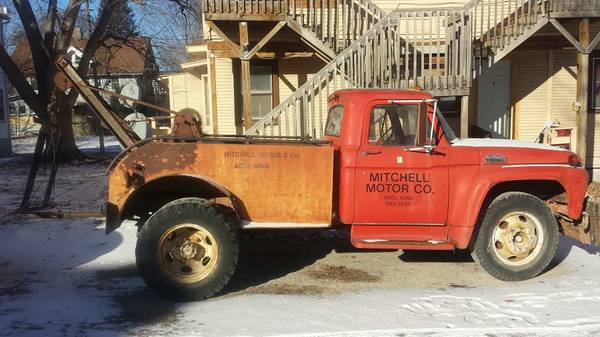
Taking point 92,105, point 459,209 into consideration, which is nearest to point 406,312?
point 459,209

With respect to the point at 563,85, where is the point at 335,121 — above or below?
below

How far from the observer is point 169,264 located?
201 inches

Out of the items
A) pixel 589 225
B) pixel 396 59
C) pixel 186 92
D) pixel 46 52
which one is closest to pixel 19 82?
pixel 46 52

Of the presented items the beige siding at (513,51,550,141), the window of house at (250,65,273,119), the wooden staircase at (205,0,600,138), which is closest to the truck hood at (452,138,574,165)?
the wooden staircase at (205,0,600,138)

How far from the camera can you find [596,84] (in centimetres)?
1266

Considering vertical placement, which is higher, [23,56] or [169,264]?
[23,56]

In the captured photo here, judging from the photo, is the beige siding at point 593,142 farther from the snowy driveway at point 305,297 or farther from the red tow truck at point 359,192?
the red tow truck at point 359,192

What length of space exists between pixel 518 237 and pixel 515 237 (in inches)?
1.2

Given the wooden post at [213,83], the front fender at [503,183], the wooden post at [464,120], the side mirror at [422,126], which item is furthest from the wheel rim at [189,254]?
the wooden post at [213,83]

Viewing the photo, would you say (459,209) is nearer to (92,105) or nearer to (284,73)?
(92,105)

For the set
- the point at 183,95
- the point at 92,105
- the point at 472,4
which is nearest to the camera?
the point at 92,105

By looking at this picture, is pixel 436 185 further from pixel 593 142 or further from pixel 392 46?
pixel 593 142

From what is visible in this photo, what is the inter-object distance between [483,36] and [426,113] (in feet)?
19.8

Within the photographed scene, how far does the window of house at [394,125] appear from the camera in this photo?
5.51 m
